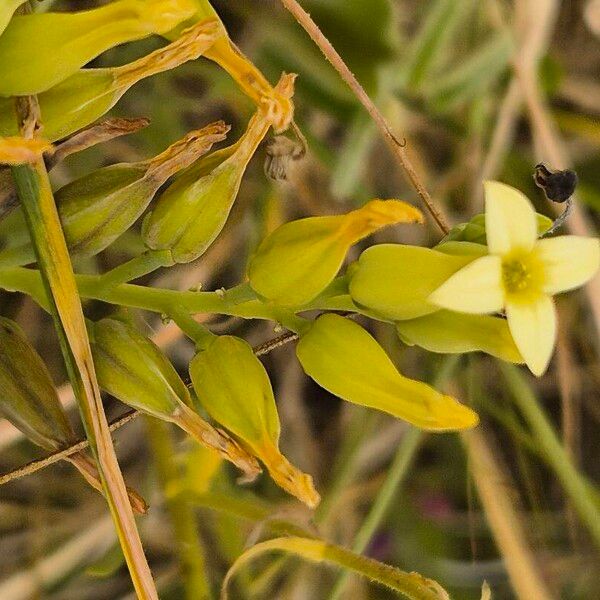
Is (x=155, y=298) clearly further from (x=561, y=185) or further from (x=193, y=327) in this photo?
(x=561, y=185)

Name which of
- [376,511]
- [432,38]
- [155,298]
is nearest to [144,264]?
[155,298]

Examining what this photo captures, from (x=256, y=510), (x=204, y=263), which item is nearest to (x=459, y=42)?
(x=204, y=263)

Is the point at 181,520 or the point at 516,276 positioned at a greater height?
the point at 516,276

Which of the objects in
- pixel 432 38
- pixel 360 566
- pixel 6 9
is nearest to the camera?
pixel 6 9

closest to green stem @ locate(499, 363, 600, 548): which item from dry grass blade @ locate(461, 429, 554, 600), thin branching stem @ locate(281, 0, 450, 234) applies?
dry grass blade @ locate(461, 429, 554, 600)

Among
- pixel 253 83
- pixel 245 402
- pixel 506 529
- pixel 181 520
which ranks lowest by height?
pixel 506 529

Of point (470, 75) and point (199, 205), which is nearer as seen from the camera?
point (199, 205)

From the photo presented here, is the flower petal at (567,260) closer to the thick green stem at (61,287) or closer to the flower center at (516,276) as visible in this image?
the flower center at (516,276)
